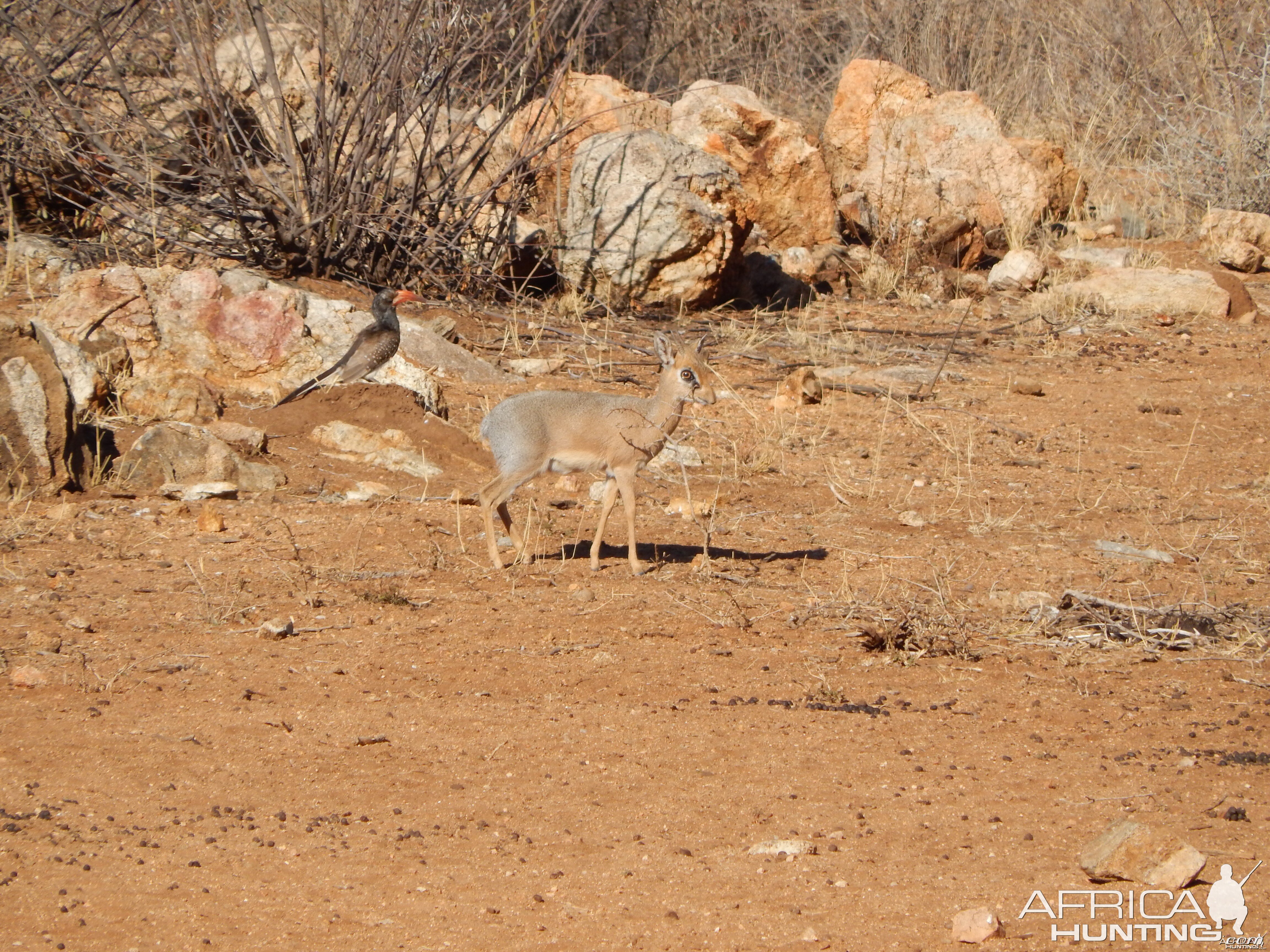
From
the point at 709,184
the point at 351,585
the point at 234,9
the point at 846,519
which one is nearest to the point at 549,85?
the point at 709,184

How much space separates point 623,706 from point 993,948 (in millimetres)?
1885

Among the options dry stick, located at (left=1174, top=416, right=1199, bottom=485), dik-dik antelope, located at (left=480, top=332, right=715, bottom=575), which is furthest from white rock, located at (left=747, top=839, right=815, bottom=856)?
dry stick, located at (left=1174, top=416, right=1199, bottom=485)

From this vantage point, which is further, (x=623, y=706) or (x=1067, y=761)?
(x=623, y=706)

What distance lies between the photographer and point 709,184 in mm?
12305

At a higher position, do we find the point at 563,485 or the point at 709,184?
the point at 709,184

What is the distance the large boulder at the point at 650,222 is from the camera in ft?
39.1

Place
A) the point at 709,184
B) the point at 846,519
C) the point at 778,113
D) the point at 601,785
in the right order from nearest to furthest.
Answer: the point at 601,785 → the point at 846,519 → the point at 709,184 → the point at 778,113

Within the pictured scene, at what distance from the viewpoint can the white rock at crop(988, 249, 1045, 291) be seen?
537 inches

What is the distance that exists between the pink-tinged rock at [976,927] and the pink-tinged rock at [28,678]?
3202mm

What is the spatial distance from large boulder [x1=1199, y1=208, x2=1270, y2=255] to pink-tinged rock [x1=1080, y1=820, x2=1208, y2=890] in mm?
12432

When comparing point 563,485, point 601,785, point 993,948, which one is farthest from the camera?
point 563,485

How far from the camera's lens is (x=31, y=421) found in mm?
7117

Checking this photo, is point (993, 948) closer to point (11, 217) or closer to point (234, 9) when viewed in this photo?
point (234, 9)

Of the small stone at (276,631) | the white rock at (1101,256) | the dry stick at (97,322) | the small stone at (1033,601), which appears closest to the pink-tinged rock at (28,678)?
the small stone at (276,631)
